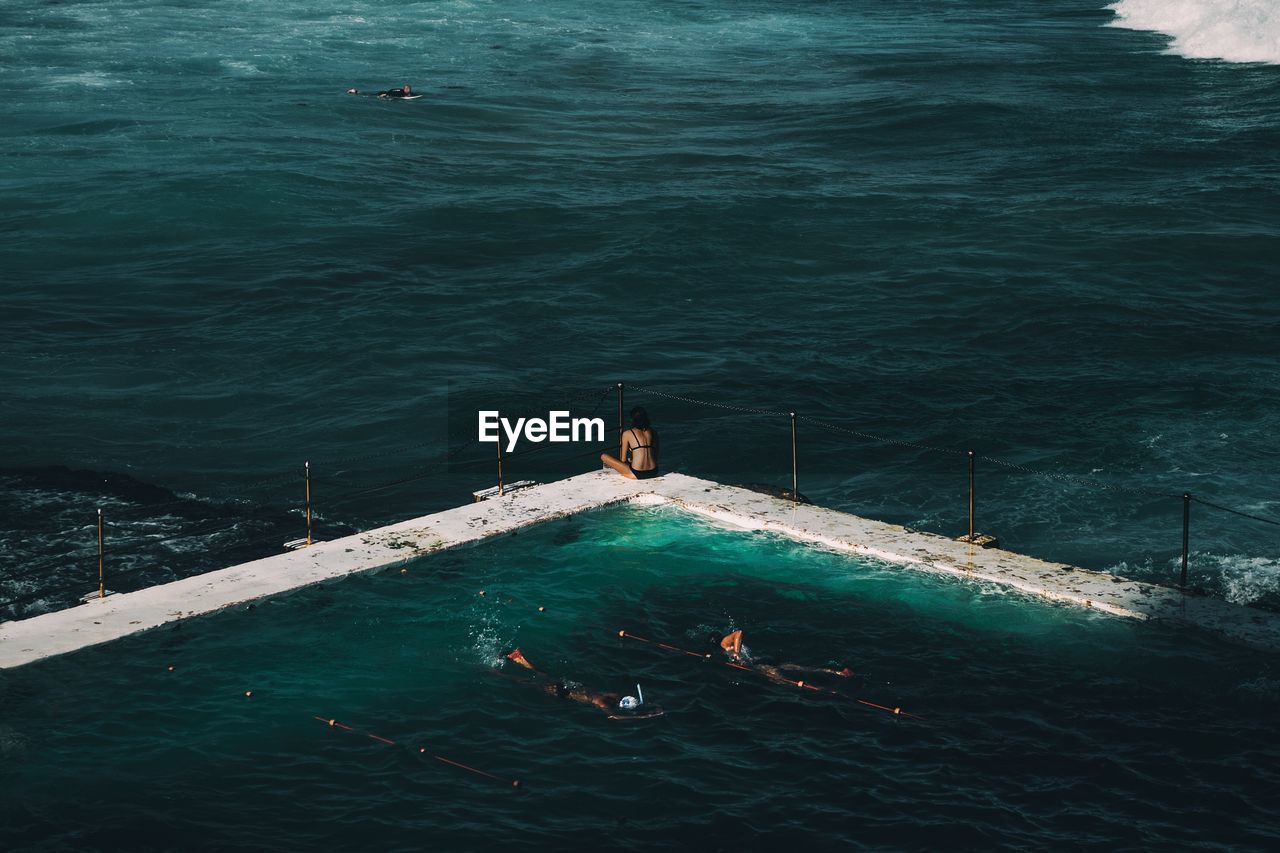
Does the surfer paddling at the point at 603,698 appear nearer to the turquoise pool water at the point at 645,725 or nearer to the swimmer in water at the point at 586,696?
the swimmer in water at the point at 586,696

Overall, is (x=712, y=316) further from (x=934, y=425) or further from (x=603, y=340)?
(x=934, y=425)

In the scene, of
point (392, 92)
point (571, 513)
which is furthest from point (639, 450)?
point (392, 92)

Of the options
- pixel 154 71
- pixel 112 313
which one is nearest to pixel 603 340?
pixel 112 313

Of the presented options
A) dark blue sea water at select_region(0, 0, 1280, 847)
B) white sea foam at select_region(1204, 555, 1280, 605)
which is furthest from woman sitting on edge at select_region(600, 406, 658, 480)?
white sea foam at select_region(1204, 555, 1280, 605)

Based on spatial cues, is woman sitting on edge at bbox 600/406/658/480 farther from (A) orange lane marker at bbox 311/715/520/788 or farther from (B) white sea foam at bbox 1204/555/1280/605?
(B) white sea foam at bbox 1204/555/1280/605

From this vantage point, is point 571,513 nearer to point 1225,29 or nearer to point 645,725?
point 645,725

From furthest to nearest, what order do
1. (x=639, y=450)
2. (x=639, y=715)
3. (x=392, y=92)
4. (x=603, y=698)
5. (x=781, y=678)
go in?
(x=392, y=92) → (x=639, y=450) → (x=781, y=678) → (x=603, y=698) → (x=639, y=715)

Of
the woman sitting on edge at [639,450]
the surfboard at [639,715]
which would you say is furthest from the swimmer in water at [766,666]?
the woman sitting on edge at [639,450]

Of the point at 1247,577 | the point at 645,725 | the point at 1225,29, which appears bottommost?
the point at 1247,577
